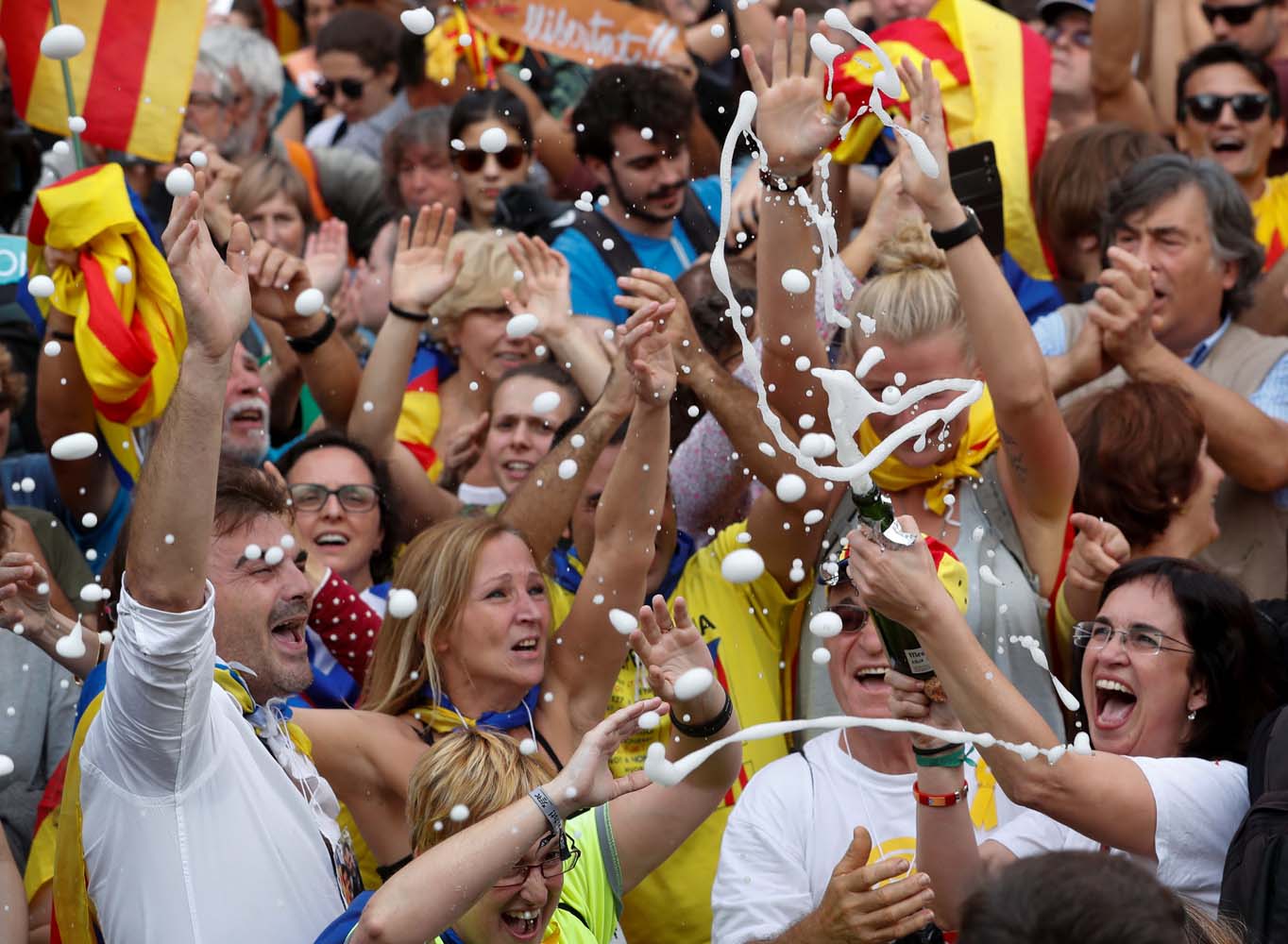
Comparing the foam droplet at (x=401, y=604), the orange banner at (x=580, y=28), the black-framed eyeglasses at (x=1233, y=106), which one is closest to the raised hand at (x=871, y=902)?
the foam droplet at (x=401, y=604)

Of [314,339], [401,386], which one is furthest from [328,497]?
[314,339]

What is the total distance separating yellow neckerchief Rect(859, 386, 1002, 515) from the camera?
4.38 m

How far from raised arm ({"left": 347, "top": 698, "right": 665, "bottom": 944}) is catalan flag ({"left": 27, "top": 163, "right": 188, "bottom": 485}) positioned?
84.2 inches

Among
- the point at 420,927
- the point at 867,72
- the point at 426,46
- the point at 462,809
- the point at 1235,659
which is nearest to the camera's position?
the point at 420,927

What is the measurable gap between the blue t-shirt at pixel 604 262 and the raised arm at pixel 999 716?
276cm

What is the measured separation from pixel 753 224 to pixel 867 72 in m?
0.97

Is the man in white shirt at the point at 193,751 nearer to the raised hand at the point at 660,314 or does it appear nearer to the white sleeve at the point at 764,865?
the white sleeve at the point at 764,865

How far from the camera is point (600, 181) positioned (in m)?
6.23

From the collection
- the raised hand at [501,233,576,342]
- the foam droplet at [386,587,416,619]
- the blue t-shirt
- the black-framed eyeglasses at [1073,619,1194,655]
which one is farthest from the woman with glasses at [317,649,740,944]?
the blue t-shirt

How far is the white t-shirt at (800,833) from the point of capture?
3832mm

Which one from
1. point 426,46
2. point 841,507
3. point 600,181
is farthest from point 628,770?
point 426,46

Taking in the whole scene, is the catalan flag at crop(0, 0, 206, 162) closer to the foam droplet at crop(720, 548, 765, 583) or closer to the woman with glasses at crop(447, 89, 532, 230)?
the woman with glasses at crop(447, 89, 532, 230)

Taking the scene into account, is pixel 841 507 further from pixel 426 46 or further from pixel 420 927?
pixel 426 46

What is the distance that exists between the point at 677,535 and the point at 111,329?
1624mm
